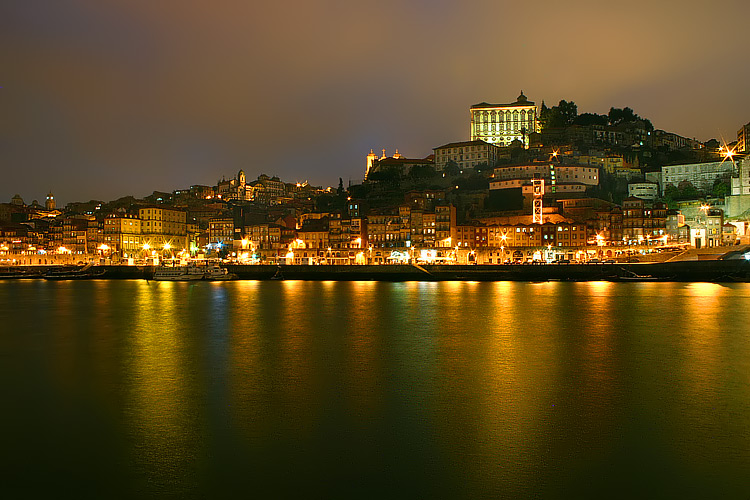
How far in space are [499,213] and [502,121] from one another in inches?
1323

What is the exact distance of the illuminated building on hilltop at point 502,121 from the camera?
91250 millimetres

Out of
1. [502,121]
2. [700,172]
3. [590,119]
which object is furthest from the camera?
[502,121]

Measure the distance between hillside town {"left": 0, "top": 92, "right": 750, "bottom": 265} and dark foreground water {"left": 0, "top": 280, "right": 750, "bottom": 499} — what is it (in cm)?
3794

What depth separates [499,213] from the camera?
207 feet

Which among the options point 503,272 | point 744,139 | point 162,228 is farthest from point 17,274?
point 744,139

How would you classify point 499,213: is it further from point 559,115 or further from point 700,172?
point 559,115

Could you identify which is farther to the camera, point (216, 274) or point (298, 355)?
point (216, 274)

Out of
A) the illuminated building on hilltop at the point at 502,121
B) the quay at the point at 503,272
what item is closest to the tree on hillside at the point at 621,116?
the illuminated building on hilltop at the point at 502,121

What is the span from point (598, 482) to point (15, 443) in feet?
24.0

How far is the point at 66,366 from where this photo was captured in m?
13.4

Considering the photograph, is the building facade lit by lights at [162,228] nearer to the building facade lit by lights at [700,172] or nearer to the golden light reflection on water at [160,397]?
the golden light reflection on water at [160,397]

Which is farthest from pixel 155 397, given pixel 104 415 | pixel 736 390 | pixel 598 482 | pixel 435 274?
pixel 435 274

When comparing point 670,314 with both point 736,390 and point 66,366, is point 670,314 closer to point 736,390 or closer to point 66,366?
point 736,390

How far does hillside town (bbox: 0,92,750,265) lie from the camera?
56.8 m
